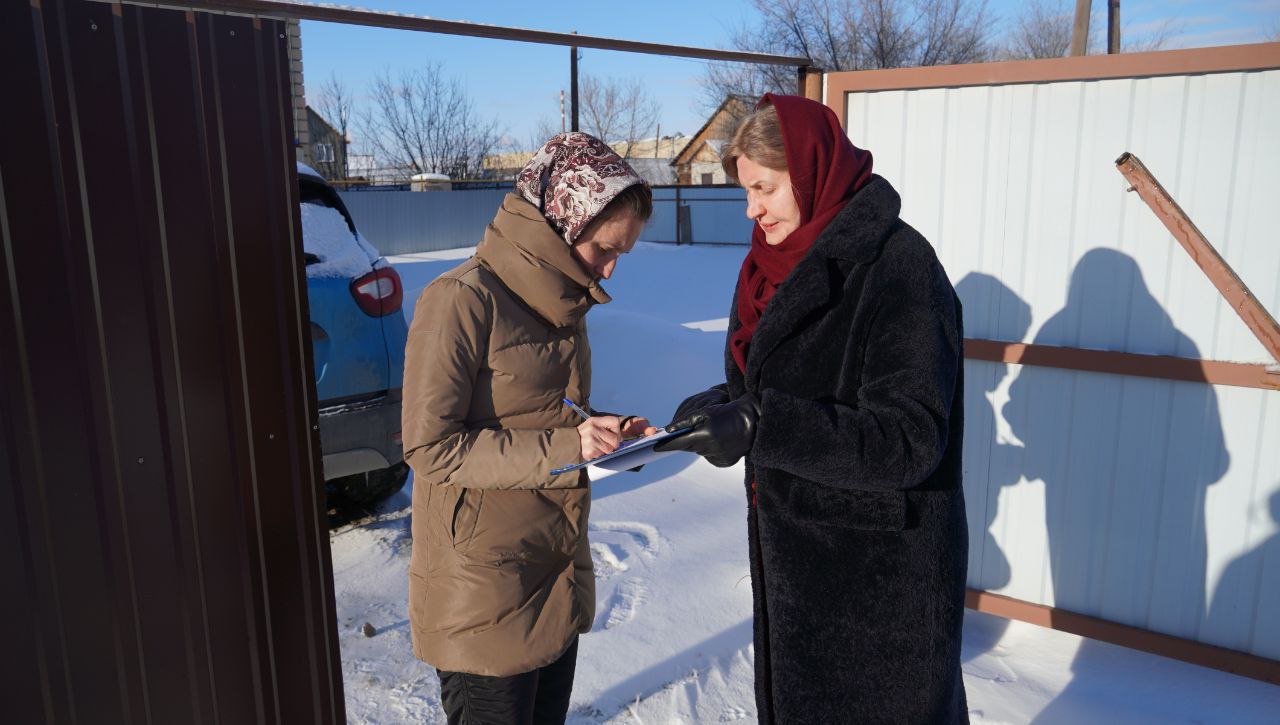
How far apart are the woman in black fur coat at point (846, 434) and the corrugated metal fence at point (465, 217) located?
18.7 m

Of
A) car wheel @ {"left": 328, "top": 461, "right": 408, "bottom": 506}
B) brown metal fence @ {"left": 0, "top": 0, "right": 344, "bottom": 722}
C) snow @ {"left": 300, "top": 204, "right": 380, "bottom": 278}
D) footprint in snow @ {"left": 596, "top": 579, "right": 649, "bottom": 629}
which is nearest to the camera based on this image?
brown metal fence @ {"left": 0, "top": 0, "right": 344, "bottom": 722}

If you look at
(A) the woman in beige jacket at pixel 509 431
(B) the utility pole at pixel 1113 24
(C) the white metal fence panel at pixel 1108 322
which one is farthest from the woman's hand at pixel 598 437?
(B) the utility pole at pixel 1113 24

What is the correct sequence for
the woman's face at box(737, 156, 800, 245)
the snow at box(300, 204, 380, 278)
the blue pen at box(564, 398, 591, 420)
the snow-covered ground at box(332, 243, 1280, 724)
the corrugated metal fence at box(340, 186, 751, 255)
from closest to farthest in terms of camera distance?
the woman's face at box(737, 156, 800, 245) < the blue pen at box(564, 398, 591, 420) < the snow-covered ground at box(332, 243, 1280, 724) < the snow at box(300, 204, 380, 278) < the corrugated metal fence at box(340, 186, 751, 255)

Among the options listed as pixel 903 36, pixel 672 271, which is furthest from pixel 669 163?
pixel 672 271

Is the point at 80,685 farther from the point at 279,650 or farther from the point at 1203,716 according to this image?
the point at 1203,716

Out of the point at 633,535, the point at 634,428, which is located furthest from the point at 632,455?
the point at 633,535

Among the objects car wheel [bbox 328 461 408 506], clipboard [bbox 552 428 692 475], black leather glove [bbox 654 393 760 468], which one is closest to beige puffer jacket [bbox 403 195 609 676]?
clipboard [bbox 552 428 692 475]

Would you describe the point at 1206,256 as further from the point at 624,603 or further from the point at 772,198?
the point at 624,603

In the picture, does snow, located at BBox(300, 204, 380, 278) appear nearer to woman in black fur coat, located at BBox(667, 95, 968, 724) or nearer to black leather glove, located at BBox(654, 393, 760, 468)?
woman in black fur coat, located at BBox(667, 95, 968, 724)

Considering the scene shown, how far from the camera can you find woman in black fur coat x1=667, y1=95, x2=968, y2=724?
5.10 feet

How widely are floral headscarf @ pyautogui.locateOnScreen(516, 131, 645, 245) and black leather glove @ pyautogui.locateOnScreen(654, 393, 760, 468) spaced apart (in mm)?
521

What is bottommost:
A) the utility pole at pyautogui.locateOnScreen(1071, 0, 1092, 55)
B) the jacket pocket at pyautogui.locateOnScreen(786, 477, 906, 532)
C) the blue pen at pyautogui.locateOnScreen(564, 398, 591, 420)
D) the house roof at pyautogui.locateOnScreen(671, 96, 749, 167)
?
the jacket pocket at pyautogui.locateOnScreen(786, 477, 906, 532)

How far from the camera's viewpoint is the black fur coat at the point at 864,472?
1.55m

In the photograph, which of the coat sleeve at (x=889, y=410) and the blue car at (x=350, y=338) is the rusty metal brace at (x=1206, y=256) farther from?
the blue car at (x=350, y=338)
